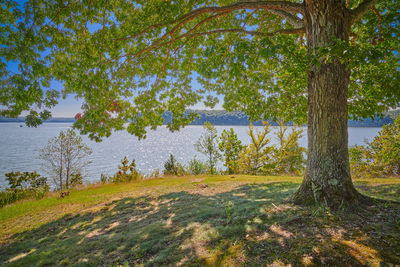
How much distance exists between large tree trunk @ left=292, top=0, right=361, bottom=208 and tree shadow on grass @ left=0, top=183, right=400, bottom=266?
0.51 m

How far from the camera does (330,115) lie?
154 inches

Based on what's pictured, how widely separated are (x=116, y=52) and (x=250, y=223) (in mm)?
5678

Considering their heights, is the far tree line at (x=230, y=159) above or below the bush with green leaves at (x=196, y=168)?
above

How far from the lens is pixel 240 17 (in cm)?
730

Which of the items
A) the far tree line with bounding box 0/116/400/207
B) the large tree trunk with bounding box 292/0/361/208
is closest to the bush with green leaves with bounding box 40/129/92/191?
the far tree line with bounding box 0/116/400/207

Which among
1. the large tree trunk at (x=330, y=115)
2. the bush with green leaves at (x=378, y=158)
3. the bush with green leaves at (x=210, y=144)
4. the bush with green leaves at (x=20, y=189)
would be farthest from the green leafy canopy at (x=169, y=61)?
the bush with green leaves at (x=210, y=144)

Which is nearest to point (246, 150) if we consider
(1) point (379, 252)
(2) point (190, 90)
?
(2) point (190, 90)

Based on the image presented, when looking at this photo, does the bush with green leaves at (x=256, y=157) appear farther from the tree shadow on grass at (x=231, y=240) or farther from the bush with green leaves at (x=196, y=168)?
the tree shadow on grass at (x=231, y=240)

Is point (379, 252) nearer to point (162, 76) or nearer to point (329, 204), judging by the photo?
point (329, 204)

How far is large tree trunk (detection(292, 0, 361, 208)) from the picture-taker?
153 inches

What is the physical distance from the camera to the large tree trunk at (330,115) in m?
3.90

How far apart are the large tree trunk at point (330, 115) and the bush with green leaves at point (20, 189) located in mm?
13559

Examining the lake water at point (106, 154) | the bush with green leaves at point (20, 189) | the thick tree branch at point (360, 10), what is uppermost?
the thick tree branch at point (360, 10)

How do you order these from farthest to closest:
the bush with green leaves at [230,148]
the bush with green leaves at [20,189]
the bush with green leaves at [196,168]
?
the bush with green leaves at [196,168]
the bush with green leaves at [230,148]
the bush with green leaves at [20,189]
